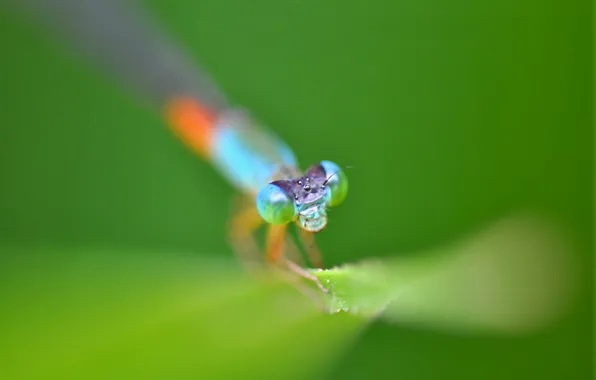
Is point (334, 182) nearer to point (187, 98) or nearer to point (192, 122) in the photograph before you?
point (192, 122)

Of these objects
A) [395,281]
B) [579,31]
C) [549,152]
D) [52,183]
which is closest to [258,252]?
[52,183]

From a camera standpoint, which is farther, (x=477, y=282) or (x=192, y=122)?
(x=192, y=122)

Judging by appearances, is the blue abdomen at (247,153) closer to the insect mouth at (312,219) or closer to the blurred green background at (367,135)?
the blurred green background at (367,135)

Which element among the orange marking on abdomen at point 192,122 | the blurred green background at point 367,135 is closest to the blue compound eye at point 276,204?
the blurred green background at point 367,135

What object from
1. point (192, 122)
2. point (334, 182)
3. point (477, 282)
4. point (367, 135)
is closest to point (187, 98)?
point (192, 122)

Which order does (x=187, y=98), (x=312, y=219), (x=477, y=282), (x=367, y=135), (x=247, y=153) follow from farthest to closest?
(x=187, y=98) → (x=247, y=153) → (x=367, y=135) → (x=312, y=219) → (x=477, y=282)

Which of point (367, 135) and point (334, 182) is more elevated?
point (367, 135)

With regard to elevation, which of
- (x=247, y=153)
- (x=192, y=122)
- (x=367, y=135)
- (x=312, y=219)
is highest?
(x=192, y=122)
